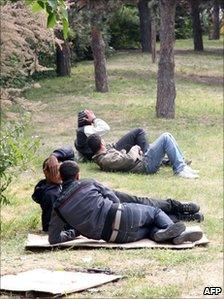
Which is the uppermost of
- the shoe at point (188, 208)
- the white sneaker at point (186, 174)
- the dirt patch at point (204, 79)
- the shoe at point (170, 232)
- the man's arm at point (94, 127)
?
the man's arm at point (94, 127)

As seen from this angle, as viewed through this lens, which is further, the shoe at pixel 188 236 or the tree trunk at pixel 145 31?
the tree trunk at pixel 145 31

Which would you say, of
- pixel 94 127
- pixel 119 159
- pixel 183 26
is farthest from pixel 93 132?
pixel 183 26

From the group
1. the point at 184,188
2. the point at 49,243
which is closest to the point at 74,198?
the point at 49,243

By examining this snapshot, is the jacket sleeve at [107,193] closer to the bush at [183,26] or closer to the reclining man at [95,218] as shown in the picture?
the reclining man at [95,218]

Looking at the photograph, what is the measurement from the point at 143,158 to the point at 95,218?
4.23 metres

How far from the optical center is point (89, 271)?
568 cm

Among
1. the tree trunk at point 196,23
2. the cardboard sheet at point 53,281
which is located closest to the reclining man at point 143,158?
the cardboard sheet at point 53,281

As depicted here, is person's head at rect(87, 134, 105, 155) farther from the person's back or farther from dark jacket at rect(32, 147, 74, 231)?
dark jacket at rect(32, 147, 74, 231)

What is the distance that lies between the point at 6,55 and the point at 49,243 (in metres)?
8.65

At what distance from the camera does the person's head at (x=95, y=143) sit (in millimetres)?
10172

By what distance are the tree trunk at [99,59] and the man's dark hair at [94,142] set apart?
10734 millimetres

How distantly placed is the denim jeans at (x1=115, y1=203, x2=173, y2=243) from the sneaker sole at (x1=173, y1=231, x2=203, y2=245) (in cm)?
21

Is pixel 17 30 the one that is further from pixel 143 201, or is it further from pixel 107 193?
pixel 107 193

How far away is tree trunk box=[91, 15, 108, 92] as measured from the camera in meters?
21.3
